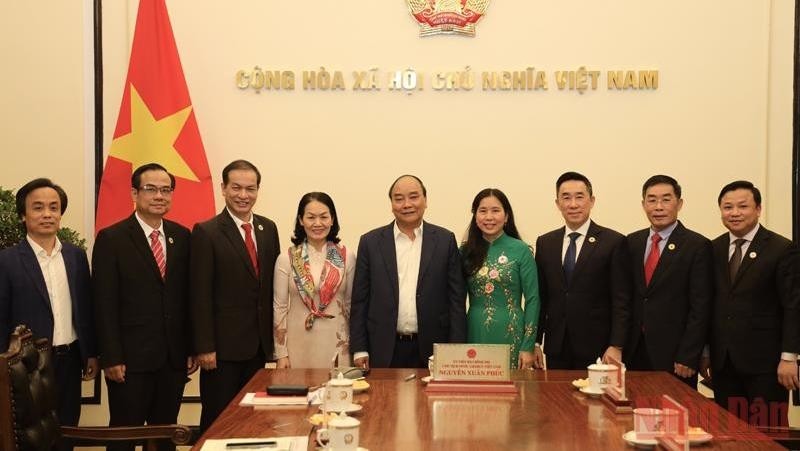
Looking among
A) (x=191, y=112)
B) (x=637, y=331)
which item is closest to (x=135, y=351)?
(x=191, y=112)

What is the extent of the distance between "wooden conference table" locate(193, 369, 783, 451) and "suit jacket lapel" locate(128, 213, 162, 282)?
1.01m

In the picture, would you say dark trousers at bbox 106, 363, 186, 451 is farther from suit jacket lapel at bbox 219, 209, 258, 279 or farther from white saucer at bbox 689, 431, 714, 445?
white saucer at bbox 689, 431, 714, 445

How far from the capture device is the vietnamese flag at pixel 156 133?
5.06m

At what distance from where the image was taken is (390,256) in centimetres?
403

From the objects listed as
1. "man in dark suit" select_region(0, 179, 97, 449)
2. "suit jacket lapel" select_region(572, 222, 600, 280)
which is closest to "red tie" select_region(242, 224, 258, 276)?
"man in dark suit" select_region(0, 179, 97, 449)

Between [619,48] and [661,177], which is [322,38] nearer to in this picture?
→ [619,48]

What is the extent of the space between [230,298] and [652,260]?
84.2 inches

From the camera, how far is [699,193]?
5.41 metres

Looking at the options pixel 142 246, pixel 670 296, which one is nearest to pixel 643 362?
pixel 670 296

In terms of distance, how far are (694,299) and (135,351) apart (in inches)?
107

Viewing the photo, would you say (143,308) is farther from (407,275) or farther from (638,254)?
(638,254)

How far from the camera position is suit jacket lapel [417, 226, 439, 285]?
400 centimetres

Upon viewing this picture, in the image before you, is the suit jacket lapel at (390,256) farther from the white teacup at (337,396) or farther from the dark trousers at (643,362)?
the white teacup at (337,396)

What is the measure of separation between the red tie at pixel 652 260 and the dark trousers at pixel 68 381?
282 centimetres
